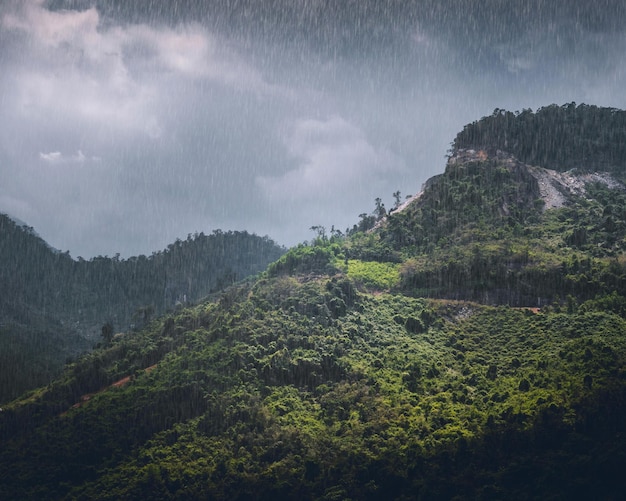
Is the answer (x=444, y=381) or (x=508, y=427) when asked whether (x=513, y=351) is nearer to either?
(x=444, y=381)

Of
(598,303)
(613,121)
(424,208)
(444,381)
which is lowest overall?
(444,381)

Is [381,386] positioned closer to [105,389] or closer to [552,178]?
[105,389]

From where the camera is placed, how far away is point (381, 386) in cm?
6234

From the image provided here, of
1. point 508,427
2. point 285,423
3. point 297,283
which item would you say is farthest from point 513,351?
point 297,283

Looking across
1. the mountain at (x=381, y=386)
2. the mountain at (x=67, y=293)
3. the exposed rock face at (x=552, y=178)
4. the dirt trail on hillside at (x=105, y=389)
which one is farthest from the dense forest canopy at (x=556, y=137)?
the dirt trail on hillside at (x=105, y=389)

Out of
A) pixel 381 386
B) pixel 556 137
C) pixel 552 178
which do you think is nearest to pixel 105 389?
pixel 381 386

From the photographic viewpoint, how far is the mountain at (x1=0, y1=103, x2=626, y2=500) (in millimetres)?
51250

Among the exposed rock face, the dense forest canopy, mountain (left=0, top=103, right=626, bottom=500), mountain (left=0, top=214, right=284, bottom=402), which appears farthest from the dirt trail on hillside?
the dense forest canopy

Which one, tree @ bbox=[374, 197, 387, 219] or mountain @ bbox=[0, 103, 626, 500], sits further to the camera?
tree @ bbox=[374, 197, 387, 219]

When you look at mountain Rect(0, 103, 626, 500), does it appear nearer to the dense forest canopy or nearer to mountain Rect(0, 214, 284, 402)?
the dense forest canopy

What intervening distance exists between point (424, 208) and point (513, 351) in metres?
42.9

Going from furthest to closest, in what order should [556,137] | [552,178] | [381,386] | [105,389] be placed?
[556,137] < [552,178] < [105,389] < [381,386]

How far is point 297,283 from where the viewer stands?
292 feet

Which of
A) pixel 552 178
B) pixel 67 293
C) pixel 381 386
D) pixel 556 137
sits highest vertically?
pixel 556 137
